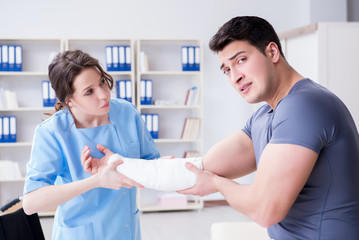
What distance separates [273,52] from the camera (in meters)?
1.36

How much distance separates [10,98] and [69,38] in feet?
2.81

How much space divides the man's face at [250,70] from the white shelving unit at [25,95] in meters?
3.80

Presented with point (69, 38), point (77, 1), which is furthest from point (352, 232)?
point (77, 1)

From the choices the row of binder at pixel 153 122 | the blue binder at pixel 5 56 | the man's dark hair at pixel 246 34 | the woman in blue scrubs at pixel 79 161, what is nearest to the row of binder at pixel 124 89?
the row of binder at pixel 153 122

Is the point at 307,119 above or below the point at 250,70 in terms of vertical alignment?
below

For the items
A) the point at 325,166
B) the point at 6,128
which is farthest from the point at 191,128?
the point at 325,166

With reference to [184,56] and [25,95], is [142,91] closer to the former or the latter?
[184,56]

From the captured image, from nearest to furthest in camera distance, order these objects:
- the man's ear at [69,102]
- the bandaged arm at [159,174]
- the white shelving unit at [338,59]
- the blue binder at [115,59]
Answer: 1. the bandaged arm at [159,174]
2. the man's ear at [69,102]
3. the white shelving unit at [338,59]
4. the blue binder at [115,59]

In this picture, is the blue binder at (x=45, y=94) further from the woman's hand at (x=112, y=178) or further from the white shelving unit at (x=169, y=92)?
the woman's hand at (x=112, y=178)

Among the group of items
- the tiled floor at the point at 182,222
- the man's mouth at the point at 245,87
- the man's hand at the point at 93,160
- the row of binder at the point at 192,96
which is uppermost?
the man's mouth at the point at 245,87

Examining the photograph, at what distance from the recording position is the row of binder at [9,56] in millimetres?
4582

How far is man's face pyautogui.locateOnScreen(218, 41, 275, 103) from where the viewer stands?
1335mm

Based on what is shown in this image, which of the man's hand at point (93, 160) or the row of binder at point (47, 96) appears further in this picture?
the row of binder at point (47, 96)

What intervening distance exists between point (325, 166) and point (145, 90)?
12.2 ft
